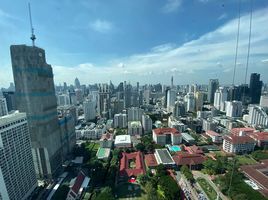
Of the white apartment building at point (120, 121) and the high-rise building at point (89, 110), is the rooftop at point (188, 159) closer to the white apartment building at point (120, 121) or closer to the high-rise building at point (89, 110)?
the white apartment building at point (120, 121)

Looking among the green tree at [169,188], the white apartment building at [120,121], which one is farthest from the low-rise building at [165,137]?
the green tree at [169,188]

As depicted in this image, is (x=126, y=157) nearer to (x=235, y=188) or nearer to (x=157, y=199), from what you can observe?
(x=157, y=199)

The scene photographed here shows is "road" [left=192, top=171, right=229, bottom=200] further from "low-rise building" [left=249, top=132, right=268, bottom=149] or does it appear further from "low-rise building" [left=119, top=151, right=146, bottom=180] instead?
"low-rise building" [left=249, top=132, right=268, bottom=149]

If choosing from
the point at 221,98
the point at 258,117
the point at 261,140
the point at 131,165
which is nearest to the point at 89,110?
the point at 131,165

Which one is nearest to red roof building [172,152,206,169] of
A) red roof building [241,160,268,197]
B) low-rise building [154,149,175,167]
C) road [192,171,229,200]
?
low-rise building [154,149,175,167]

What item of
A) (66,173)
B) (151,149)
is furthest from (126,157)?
(66,173)

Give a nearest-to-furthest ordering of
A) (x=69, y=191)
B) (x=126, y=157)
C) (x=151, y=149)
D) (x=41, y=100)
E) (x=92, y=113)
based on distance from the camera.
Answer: (x=69, y=191) < (x=41, y=100) < (x=126, y=157) < (x=151, y=149) < (x=92, y=113)
